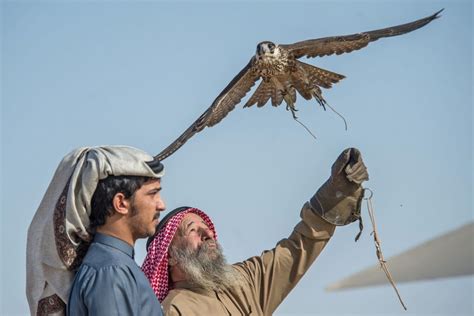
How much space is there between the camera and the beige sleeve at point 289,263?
14.8ft

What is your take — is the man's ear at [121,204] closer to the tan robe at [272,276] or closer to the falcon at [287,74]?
the tan robe at [272,276]

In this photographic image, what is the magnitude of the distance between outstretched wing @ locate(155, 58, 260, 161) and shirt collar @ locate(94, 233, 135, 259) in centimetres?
170

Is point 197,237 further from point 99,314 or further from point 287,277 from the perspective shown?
point 99,314

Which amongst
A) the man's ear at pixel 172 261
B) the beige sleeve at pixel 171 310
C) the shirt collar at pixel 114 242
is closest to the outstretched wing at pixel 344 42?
the man's ear at pixel 172 261

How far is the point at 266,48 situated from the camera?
18.7 feet

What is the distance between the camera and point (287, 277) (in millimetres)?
4535

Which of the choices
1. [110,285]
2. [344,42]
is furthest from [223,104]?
[110,285]

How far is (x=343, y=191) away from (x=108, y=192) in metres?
1.49

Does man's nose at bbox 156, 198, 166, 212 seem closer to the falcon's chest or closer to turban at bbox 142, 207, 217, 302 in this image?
turban at bbox 142, 207, 217, 302

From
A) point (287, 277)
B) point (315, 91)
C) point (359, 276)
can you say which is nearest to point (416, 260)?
point (359, 276)

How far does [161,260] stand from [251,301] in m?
0.47

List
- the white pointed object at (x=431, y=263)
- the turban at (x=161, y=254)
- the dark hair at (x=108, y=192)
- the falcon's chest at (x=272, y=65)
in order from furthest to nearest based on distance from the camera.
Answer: the white pointed object at (x=431, y=263), the falcon's chest at (x=272, y=65), the turban at (x=161, y=254), the dark hair at (x=108, y=192)

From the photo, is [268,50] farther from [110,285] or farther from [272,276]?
[110,285]

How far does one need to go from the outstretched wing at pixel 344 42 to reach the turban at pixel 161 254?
1506 millimetres
